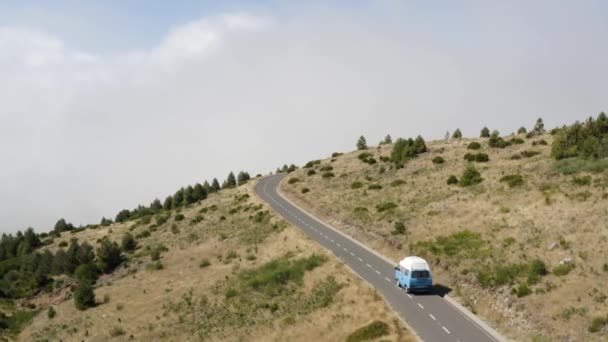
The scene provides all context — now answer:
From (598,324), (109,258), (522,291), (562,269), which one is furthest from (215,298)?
(598,324)

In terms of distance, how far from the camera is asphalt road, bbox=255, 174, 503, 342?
2712 centimetres

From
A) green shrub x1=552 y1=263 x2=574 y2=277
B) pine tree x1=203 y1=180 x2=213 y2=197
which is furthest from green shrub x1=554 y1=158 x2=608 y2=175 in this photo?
pine tree x1=203 y1=180 x2=213 y2=197

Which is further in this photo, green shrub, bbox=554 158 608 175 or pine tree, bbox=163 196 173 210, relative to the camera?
pine tree, bbox=163 196 173 210

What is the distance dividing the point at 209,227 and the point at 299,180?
25.9 m

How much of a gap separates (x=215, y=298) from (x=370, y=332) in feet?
63.9

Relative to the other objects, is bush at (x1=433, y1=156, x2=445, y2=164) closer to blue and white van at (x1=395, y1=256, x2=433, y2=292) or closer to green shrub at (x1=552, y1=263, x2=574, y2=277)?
blue and white van at (x1=395, y1=256, x2=433, y2=292)

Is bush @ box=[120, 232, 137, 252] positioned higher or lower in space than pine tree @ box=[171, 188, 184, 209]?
lower

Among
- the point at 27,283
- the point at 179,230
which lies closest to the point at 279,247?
the point at 179,230

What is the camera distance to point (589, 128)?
193 feet

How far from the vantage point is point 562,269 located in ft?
99.0

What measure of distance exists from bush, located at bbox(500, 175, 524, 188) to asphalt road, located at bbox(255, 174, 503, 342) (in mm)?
16682

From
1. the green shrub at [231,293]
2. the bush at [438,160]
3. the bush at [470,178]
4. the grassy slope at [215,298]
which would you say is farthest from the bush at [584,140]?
the green shrub at [231,293]

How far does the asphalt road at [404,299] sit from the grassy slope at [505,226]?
1487 millimetres

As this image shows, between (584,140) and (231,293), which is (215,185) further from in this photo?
(584,140)
